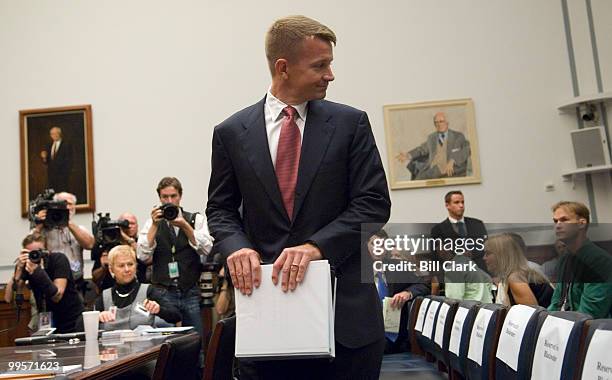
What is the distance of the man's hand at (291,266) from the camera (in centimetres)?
146

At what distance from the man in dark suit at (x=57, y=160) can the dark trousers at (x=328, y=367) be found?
7.16 metres

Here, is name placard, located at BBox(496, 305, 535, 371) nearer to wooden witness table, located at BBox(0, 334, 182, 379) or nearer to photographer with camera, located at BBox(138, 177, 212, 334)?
wooden witness table, located at BBox(0, 334, 182, 379)

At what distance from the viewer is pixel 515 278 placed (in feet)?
13.3

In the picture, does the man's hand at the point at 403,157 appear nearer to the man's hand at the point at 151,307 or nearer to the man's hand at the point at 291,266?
the man's hand at the point at 151,307

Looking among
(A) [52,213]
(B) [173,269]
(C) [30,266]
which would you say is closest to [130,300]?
(B) [173,269]

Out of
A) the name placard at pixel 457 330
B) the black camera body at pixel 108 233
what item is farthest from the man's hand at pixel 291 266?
the black camera body at pixel 108 233

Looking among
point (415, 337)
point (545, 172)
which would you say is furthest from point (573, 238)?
point (545, 172)

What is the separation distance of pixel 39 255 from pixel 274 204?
3.91m

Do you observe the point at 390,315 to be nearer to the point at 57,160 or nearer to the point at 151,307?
the point at 151,307

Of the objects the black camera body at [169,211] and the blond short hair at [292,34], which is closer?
the blond short hair at [292,34]

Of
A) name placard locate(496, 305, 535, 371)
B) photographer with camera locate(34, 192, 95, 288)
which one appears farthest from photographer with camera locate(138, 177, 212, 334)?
name placard locate(496, 305, 535, 371)

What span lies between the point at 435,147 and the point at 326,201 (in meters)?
6.60

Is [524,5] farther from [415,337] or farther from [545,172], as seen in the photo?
[415,337]

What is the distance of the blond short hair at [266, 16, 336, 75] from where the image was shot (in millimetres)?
1646
